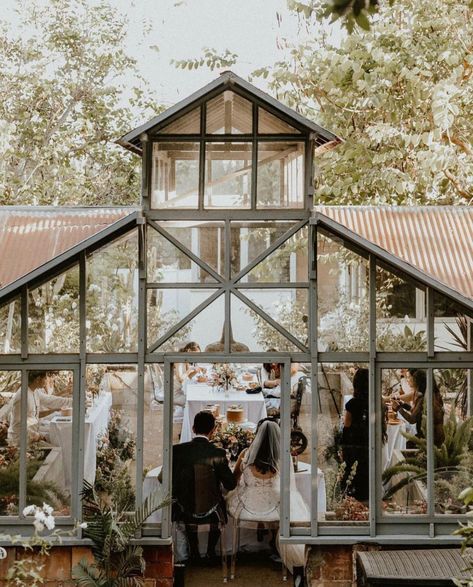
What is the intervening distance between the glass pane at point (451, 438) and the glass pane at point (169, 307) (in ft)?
7.02

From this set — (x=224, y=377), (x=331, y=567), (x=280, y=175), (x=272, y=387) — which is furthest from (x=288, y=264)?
(x=272, y=387)

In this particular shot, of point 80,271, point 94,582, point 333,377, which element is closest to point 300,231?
point 333,377

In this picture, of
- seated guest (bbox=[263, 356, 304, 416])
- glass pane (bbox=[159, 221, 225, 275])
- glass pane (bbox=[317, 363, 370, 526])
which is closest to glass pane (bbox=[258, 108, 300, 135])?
glass pane (bbox=[159, 221, 225, 275])

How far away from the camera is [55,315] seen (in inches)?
289

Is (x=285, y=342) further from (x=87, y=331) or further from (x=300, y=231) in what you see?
(x=87, y=331)

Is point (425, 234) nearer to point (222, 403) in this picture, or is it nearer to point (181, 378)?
point (181, 378)

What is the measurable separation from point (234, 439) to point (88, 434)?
8.37 feet

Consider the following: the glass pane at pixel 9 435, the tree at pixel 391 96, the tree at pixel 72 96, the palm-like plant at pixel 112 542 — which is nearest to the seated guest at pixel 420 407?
the palm-like plant at pixel 112 542

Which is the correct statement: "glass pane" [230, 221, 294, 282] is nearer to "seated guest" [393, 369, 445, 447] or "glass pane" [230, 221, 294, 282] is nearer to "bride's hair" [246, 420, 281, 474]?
"bride's hair" [246, 420, 281, 474]

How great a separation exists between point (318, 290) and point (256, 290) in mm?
539

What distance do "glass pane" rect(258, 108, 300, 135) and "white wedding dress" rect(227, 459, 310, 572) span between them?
3.06m

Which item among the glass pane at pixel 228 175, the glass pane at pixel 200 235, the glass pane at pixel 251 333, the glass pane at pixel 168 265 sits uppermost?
the glass pane at pixel 228 175

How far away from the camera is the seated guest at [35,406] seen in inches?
290

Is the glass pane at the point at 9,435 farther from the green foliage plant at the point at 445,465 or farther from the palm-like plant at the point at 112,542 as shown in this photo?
the green foliage plant at the point at 445,465
